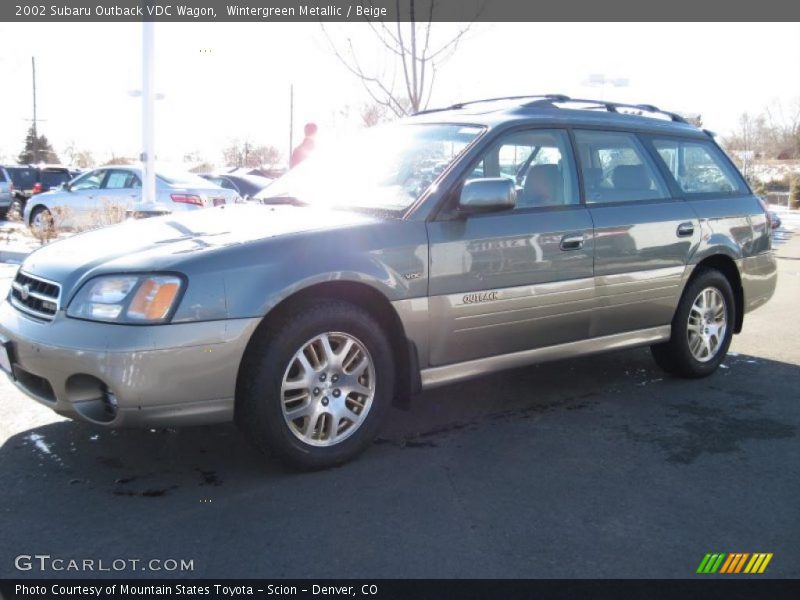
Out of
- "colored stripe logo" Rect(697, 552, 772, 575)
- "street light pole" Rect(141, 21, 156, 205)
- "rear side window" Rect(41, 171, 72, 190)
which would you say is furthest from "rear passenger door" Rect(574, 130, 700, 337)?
"rear side window" Rect(41, 171, 72, 190)

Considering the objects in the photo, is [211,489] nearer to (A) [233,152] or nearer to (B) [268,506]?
(B) [268,506]

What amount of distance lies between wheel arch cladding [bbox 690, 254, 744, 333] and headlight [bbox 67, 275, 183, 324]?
143 inches

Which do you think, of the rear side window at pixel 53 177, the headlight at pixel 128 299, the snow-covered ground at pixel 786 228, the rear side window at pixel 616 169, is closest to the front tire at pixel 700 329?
the rear side window at pixel 616 169

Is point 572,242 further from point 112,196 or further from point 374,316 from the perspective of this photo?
point 112,196

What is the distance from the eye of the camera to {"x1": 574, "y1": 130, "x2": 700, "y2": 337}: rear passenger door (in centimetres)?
465

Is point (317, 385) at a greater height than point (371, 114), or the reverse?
point (371, 114)

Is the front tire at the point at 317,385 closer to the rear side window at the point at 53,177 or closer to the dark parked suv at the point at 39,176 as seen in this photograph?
the dark parked suv at the point at 39,176

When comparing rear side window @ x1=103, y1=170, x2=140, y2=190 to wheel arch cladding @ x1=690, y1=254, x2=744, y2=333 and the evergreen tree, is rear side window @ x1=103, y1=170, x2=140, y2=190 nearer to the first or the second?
wheel arch cladding @ x1=690, y1=254, x2=744, y2=333

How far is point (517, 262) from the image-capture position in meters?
4.19

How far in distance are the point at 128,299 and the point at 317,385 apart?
914mm

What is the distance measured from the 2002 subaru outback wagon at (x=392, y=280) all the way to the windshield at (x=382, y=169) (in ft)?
0.05

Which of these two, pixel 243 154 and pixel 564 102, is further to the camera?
pixel 243 154
